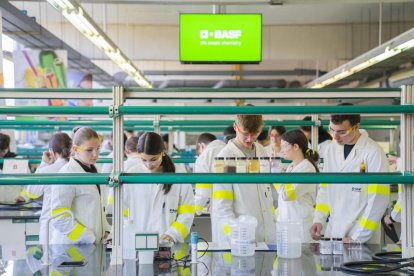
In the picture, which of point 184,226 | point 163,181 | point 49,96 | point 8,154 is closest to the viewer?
point 163,181

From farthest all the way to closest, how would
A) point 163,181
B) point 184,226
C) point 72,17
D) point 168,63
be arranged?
1. point 168,63
2. point 72,17
3. point 184,226
4. point 163,181

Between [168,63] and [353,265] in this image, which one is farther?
[168,63]

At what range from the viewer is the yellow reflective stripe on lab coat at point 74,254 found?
296cm

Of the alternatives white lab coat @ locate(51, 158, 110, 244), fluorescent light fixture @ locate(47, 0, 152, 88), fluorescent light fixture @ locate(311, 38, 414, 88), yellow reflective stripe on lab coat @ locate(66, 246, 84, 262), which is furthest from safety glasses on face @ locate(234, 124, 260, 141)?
fluorescent light fixture @ locate(311, 38, 414, 88)

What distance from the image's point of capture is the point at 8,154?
627 cm

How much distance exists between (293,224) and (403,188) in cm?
65

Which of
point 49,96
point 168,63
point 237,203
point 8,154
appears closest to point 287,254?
point 237,203

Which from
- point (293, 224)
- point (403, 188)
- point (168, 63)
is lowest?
point (293, 224)

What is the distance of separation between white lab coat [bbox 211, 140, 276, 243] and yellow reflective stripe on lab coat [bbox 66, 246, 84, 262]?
3.17 ft

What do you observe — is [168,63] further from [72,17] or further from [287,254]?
[287,254]

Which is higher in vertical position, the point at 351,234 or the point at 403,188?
the point at 403,188

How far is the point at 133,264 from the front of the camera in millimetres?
2811

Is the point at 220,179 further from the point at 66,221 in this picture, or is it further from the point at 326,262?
the point at 66,221

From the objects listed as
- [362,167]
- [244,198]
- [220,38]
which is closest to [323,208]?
[362,167]
